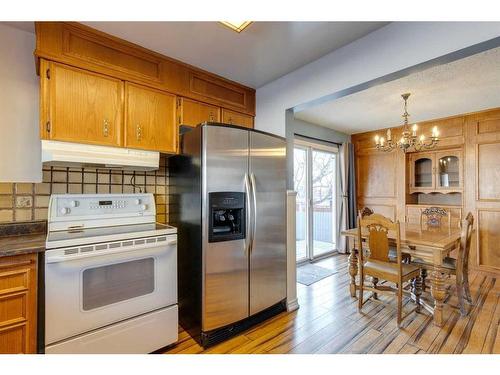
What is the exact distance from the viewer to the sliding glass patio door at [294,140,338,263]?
4.20 m

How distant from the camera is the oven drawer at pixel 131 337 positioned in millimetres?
1460

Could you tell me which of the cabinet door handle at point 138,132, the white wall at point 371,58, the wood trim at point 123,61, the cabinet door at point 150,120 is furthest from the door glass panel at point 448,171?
the cabinet door handle at point 138,132

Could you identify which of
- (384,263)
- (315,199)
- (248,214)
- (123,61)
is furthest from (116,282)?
(315,199)

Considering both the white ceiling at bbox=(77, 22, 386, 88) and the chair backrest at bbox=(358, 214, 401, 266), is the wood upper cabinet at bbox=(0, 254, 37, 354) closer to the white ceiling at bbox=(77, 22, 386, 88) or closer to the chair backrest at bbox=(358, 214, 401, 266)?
the white ceiling at bbox=(77, 22, 386, 88)

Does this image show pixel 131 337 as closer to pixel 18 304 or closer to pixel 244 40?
pixel 18 304

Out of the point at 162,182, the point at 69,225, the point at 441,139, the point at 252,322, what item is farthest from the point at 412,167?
the point at 69,225

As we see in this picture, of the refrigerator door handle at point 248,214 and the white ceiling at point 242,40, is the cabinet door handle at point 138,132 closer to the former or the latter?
the white ceiling at point 242,40

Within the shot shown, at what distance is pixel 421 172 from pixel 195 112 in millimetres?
4410

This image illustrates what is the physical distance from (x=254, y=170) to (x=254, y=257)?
756 millimetres

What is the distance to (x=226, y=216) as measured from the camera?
1.98m

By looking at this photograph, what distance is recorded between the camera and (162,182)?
2.42 meters
